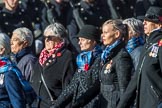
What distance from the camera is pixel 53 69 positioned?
9.70m

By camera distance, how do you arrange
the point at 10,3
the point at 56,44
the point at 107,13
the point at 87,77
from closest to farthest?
1. the point at 87,77
2. the point at 56,44
3. the point at 10,3
4. the point at 107,13

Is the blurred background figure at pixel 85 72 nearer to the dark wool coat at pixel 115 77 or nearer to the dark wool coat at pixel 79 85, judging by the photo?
the dark wool coat at pixel 79 85

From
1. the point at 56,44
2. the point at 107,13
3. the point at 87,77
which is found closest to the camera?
the point at 87,77

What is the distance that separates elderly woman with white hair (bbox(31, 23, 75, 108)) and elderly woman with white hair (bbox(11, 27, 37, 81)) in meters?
0.37

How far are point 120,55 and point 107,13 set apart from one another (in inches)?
215

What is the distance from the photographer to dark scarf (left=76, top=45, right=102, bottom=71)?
30.5ft

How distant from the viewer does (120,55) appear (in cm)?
869

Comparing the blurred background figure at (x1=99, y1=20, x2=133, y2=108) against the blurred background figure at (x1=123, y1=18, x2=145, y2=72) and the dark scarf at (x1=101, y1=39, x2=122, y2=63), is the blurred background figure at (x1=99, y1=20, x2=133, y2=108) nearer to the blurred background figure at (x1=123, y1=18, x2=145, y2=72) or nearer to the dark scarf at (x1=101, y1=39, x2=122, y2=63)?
the dark scarf at (x1=101, y1=39, x2=122, y2=63)

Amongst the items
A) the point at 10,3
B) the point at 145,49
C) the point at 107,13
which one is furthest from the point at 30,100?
the point at 107,13

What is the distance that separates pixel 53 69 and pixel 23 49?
0.87 meters

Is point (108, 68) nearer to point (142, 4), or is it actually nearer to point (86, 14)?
point (86, 14)

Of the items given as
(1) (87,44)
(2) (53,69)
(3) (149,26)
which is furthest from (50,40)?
(3) (149,26)

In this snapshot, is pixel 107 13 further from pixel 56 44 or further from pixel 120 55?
pixel 120 55

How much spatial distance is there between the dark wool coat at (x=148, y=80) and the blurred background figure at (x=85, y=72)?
38.5 inches
